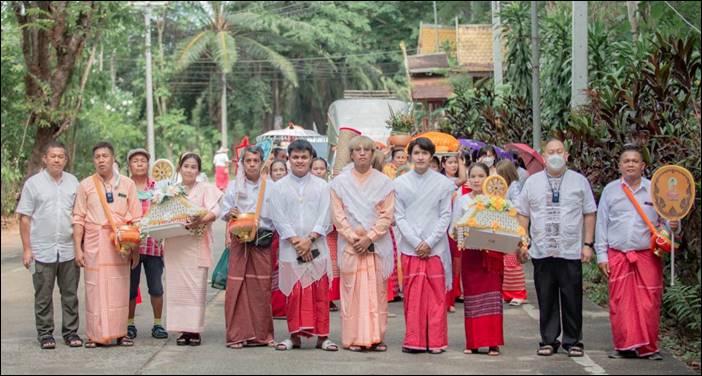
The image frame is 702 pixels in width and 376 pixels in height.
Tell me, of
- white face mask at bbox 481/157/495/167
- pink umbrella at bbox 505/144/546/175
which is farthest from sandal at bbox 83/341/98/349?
pink umbrella at bbox 505/144/546/175

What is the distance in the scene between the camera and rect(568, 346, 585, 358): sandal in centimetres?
992

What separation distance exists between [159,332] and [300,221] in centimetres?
176

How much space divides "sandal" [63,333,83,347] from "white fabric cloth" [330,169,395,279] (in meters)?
2.35

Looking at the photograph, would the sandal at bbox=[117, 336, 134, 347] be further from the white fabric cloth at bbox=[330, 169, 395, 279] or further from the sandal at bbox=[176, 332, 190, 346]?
the white fabric cloth at bbox=[330, 169, 395, 279]

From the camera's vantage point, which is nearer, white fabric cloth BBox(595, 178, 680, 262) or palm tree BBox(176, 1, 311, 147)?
white fabric cloth BBox(595, 178, 680, 262)

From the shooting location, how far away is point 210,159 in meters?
53.6

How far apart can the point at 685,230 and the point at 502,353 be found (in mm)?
1944

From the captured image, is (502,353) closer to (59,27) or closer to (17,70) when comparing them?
(59,27)

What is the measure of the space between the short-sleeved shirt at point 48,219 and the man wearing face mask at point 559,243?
3.89 metres

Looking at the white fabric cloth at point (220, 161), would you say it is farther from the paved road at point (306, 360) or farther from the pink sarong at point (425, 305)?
the pink sarong at point (425, 305)

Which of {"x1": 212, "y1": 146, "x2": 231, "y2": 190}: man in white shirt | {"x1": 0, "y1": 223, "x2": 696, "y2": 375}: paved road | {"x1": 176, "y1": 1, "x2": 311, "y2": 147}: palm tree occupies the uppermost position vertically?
{"x1": 176, "y1": 1, "x2": 311, "y2": 147}: palm tree

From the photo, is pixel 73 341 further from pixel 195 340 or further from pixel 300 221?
pixel 300 221

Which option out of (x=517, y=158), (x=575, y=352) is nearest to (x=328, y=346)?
(x=575, y=352)

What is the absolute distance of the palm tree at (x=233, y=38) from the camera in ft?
164
